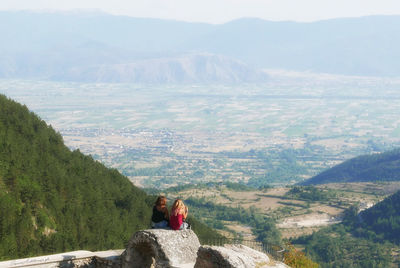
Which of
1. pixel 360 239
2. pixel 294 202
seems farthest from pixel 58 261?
pixel 294 202

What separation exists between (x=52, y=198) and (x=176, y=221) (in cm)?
2467

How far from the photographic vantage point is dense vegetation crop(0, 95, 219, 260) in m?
36.4

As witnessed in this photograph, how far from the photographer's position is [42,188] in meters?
42.3

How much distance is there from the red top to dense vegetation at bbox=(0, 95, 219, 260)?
51.7 ft

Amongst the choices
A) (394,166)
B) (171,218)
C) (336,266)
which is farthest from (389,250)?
(394,166)

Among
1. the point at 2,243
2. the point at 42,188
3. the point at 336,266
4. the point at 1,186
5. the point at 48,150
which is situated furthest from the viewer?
the point at 336,266

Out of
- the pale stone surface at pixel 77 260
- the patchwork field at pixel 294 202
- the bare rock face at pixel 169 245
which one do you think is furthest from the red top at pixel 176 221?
the patchwork field at pixel 294 202

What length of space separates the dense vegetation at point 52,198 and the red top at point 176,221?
51.7 feet

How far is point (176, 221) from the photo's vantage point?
19875 mm

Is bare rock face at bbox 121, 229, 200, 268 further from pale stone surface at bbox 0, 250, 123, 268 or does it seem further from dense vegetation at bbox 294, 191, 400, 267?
dense vegetation at bbox 294, 191, 400, 267

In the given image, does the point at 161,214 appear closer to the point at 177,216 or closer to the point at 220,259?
the point at 177,216

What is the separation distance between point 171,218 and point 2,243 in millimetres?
17628

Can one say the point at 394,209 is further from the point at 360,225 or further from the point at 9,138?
the point at 9,138

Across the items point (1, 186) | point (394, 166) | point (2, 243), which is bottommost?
point (394, 166)
